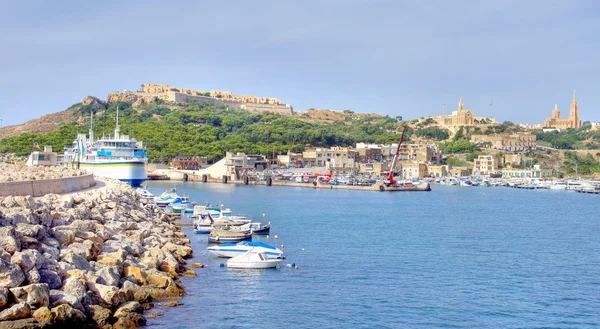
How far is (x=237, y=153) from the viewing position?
358 ft

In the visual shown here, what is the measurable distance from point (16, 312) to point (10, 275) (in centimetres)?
112

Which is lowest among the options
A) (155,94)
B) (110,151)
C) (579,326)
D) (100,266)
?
(579,326)

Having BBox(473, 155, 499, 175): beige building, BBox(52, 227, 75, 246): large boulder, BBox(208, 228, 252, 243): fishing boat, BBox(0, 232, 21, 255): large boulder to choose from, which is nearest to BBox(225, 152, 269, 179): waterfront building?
BBox(473, 155, 499, 175): beige building

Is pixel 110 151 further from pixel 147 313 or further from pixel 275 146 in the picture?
pixel 275 146

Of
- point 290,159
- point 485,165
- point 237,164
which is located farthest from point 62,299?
point 485,165

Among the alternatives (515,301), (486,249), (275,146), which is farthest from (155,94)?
(515,301)

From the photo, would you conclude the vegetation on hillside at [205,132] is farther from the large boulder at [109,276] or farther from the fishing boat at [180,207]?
the large boulder at [109,276]

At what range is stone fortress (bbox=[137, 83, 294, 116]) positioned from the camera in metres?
167

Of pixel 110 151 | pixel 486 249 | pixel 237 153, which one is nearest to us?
pixel 486 249

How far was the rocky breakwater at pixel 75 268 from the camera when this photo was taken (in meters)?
15.4

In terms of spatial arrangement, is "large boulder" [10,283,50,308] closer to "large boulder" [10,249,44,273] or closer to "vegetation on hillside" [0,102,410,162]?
"large boulder" [10,249,44,273]

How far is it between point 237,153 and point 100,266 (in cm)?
8996

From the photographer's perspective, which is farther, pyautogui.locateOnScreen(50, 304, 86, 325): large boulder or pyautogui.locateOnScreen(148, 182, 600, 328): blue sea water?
pyautogui.locateOnScreen(148, 182, 600, 328): blue sea water

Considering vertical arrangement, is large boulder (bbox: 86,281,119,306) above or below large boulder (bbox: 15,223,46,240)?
below
